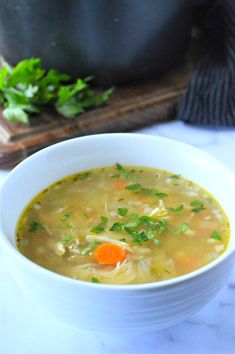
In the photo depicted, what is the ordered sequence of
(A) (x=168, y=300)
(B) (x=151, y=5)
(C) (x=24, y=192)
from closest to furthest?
1. (A) (x=168, y=300)
2. (C) (x=24, y=192)
3. (B) (x=151, y=5)

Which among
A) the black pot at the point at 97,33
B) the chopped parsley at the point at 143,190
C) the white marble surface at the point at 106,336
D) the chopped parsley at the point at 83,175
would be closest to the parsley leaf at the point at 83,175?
the chopped parsley at the point at 83,175

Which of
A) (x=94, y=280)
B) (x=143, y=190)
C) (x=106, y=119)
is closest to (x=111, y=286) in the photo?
(x=94, y=280)

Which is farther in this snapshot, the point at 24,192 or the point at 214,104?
the point at 214,104

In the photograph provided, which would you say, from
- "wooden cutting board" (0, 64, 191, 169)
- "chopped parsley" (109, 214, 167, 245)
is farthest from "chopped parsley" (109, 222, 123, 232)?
"wooden cutting board" (0, 64, 191, 169)

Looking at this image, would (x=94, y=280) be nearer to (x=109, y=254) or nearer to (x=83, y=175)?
(x=109, y=254)

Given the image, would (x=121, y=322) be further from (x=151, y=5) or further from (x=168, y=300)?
(x=151, y=5)

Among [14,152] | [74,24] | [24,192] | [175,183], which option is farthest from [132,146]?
[74,24]

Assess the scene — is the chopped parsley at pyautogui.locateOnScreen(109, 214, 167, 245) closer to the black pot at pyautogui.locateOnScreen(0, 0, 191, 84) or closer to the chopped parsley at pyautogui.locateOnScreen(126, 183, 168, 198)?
the chopped parsley at pyautogui.locateOnScreen(126, 183, 168, 198)

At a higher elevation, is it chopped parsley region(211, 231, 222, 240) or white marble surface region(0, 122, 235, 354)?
chopped parsley region(211, 231, 222, 240)
